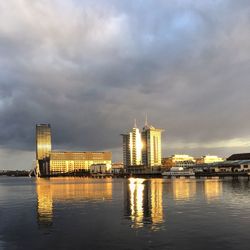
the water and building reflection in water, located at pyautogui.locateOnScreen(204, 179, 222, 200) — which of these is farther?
building reflection in water, located at pyautogui.locateOnScreen(204, 179, 222, 200)

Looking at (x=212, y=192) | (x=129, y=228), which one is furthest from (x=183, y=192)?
(x=129, y=228)

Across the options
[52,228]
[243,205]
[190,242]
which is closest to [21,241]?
[52,228]

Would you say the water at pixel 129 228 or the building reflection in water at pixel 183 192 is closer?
the water at pixel 129 228

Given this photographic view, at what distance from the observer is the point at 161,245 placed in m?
36.9

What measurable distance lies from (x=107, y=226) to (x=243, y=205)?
29726mm

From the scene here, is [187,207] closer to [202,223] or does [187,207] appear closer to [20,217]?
[202,223]

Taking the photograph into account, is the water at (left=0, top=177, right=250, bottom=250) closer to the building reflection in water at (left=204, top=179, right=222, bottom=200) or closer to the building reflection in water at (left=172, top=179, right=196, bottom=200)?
the building reflection in water at (left=172, top=179, right=196, bottom=200)

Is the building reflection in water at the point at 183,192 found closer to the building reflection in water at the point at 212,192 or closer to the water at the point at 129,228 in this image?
the building reflection in water at the point at 212,192

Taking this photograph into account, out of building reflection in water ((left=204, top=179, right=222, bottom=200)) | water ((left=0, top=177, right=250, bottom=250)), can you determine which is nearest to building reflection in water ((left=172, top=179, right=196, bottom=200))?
building reflection in water ((left=204, top=179, right=222, bottom=200))

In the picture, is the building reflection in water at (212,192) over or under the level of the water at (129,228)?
over

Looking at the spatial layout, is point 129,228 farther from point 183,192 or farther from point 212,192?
point 183,192

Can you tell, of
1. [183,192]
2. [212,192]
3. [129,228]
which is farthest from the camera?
[183,192]

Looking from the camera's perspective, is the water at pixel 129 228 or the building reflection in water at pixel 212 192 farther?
the building reflection in water at pixel 212 192

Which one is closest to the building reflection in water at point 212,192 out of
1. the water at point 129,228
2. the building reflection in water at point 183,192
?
the building reflection in water at point 183,192
